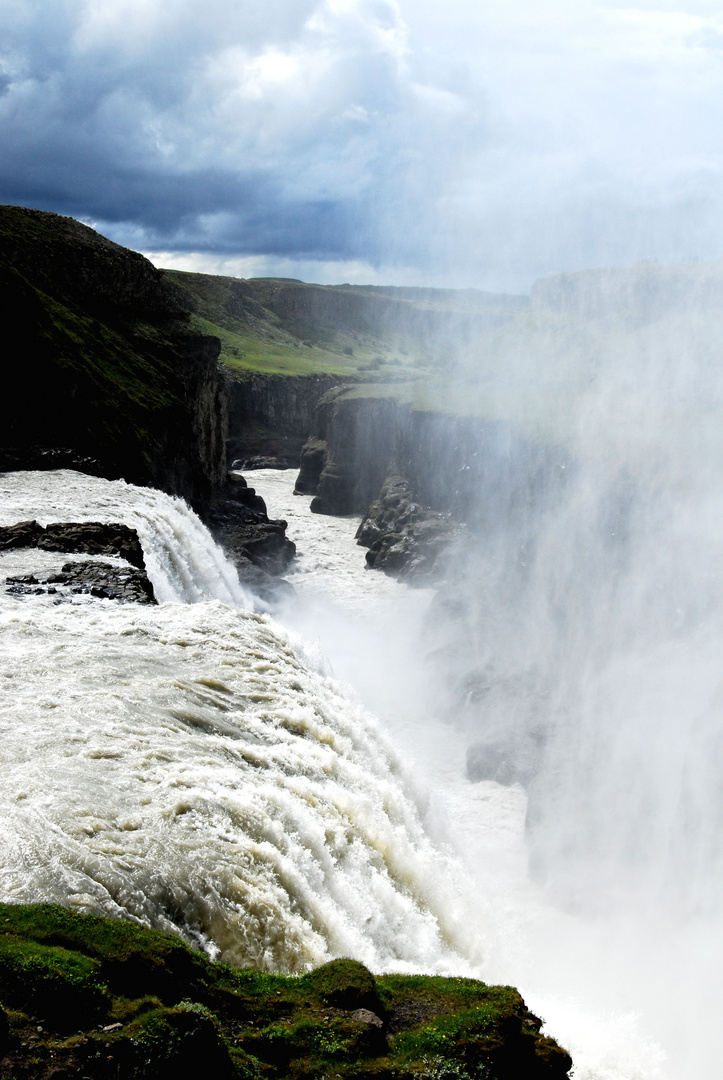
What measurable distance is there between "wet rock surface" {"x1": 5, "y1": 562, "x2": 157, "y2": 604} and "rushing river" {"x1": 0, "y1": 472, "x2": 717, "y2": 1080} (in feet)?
2.69

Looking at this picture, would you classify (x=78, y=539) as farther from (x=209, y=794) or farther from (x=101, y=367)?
(x=101, y=367)

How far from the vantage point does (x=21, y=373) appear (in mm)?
40781

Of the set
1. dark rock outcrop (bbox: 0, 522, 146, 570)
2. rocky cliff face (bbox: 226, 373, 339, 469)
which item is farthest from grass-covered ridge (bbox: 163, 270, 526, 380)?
dark rock outcrop (bbox: 0, 522, 146, 570)

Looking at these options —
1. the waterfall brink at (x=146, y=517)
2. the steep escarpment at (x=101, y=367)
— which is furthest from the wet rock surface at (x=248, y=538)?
the waterfall brink at (x=146, y=517)

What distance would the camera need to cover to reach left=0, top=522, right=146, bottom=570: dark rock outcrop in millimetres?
24828

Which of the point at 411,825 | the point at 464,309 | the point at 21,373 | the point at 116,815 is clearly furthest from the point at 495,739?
the point at 464,309

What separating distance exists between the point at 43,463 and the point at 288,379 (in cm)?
8125

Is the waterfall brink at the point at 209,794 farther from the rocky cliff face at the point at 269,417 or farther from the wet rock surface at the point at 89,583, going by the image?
the rocky cliff face at the point at 269,417

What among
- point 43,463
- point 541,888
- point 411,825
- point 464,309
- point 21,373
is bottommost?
point 541,888

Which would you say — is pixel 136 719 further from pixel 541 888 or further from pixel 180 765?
pixel 541 888

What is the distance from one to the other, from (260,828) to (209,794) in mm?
963

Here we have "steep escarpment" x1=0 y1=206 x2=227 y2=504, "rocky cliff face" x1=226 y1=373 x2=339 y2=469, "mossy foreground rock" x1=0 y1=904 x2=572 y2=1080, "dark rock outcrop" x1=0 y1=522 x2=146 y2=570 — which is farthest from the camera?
"rocky cliff face" x1=226 y1=373 x2=339 y2=469

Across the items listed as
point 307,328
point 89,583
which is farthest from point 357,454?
point 307,328

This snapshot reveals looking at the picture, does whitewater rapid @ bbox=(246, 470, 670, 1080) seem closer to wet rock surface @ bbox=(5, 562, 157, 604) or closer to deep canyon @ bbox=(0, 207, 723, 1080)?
deep canyon @ bbox=(0, 207, 723, 1080)
